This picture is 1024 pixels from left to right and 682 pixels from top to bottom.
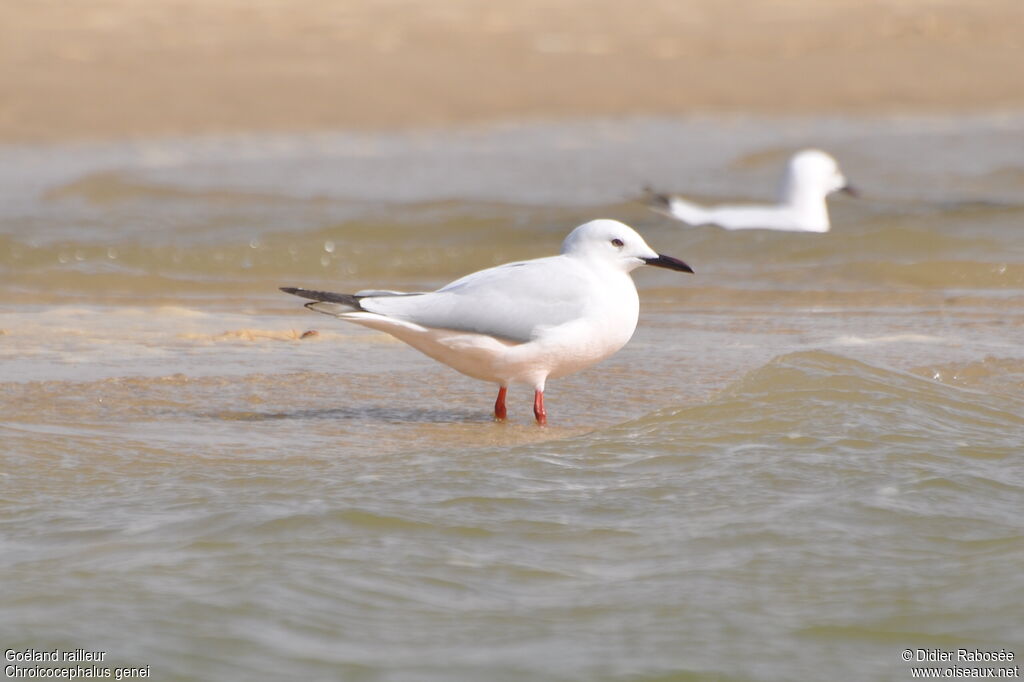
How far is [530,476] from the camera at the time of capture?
14.6 feet

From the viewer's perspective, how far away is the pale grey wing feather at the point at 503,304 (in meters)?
5.09

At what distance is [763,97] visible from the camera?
16984 millimetres

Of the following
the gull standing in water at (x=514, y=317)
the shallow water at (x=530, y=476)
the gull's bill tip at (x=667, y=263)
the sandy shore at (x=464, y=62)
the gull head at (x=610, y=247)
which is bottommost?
the shallow water at (x=530, y=476)

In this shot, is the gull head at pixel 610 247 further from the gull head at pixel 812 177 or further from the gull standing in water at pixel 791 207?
the gull head at pixel 812 177

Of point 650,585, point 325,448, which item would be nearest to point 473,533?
point 650,585

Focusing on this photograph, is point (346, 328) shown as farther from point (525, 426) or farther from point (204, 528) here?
point (204, 528)

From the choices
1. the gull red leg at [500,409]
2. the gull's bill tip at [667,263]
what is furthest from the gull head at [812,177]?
the gull red leg at [500,409]

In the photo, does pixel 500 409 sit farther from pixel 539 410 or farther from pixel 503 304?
pixel 503 304

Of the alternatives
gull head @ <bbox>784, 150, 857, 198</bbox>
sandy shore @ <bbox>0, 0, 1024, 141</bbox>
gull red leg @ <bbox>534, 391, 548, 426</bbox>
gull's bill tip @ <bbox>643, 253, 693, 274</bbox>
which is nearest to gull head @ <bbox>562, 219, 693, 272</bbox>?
gull's bill tip @ <bbox>643, 253, 693, 274</bbox>

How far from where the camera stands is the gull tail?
4.98m

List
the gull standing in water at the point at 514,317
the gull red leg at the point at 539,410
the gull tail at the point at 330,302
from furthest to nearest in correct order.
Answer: the gull red leg at the point at 539,410, the gull standing in water at the point at 514,317, the gull tail at the point at 330,302

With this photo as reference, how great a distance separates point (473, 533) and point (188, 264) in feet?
18.6

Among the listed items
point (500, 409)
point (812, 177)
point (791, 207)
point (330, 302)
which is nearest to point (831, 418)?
point (500, 409)

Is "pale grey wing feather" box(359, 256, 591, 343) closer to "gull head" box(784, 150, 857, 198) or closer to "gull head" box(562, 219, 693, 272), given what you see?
"gull head" box(562, 219, 693, 272)
